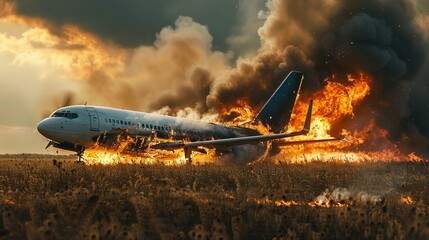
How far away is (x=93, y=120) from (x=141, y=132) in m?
4.01

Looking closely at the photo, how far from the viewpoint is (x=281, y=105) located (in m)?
61.2

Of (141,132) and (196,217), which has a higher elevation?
(141,132)

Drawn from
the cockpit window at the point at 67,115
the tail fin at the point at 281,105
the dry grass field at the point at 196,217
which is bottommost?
the dry grass field at the point at 196,217

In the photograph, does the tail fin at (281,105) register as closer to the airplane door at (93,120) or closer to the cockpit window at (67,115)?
the airplane door at (93,120)

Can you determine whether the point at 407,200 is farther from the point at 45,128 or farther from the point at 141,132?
the point at 141,132

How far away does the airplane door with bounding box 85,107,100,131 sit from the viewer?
1667 inches

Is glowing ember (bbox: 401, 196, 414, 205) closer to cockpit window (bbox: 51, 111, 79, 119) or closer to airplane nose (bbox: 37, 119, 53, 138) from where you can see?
airplane nose (bbox: 37, 119, 53, 138)

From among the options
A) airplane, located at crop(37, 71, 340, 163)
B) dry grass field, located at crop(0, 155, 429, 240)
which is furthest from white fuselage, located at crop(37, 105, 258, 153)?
dry grass field, located at crop(0, 155, 429, 240)

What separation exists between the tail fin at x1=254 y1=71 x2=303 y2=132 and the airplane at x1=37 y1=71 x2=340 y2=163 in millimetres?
4769

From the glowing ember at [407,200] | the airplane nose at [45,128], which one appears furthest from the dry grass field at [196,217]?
the airplane nose at [45,128]

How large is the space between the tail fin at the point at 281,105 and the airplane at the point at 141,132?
15.6 feet

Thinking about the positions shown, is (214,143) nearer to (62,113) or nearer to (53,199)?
(62,113)

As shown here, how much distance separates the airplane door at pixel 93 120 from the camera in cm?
4234

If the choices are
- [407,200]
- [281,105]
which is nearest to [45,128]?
[281,105]
